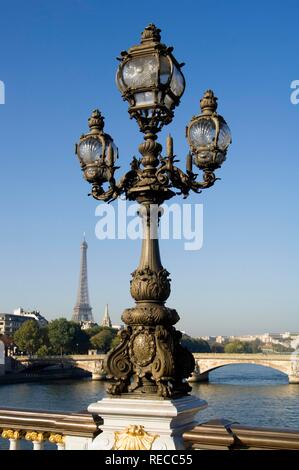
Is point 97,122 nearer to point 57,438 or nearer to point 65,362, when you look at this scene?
point 57,438

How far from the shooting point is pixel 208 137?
4.62 meters

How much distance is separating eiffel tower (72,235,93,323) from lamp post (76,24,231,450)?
460 ft

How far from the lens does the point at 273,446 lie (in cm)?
379

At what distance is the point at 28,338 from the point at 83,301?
7366 cm

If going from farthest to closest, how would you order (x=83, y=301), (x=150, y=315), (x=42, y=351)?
(x=83, y=301), (x=42, y=351), (x=150, y=315)

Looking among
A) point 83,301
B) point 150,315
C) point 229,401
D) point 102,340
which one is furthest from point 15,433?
point 83,301

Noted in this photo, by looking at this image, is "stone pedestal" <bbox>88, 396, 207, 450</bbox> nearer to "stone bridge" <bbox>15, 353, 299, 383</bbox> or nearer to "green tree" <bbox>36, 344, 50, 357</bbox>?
"stone bridge" <bbox>15, 353, 299, 383</bbox>

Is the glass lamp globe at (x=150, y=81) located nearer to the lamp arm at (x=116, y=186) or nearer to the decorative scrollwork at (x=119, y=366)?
the lamp arm at (x=116, y=186)

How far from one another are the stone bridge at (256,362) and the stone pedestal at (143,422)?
47.3 metres

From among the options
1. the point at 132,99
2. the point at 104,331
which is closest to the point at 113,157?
the point at 132,99

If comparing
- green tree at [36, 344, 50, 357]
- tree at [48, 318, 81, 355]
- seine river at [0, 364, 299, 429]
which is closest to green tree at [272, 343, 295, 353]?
tree at [48, 318, 81, 355]

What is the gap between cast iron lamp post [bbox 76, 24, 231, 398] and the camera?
4094 mm
